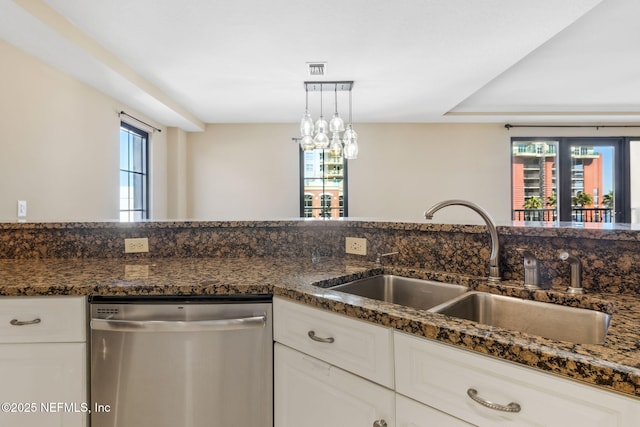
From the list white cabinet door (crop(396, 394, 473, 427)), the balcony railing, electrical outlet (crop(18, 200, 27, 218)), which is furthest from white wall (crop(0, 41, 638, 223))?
white cabinet door (crop(396, 394, 473, 427))

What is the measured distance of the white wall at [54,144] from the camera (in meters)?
2.20

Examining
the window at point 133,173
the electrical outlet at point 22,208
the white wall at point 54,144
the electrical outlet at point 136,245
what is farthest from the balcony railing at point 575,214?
the electrical outlet at point 22,208

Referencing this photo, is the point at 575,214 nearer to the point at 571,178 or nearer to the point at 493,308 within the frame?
the point at 571,178

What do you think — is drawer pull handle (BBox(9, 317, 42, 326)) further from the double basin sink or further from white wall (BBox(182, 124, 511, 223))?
white wall (BBox(182, 124, 511, 223))

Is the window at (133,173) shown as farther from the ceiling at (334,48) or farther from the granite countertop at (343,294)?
the granite countertop at (343,294)

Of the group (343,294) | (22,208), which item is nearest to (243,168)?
(22,208)

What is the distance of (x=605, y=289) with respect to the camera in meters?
1.02

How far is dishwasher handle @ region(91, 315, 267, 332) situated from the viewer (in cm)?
109

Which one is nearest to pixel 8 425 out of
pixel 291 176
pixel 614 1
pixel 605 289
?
pixel 605 289

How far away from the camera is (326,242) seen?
5.53ft

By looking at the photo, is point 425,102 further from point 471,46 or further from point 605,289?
point 605,289

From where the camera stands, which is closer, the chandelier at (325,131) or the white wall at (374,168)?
the chandelier at (325,131)

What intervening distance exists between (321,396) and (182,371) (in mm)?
500

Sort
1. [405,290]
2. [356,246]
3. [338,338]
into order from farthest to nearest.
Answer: [356,246]
[405,290]
[338,338]
